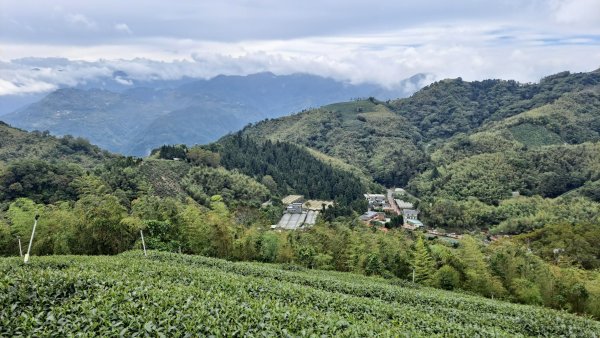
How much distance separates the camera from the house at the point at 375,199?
88.7m

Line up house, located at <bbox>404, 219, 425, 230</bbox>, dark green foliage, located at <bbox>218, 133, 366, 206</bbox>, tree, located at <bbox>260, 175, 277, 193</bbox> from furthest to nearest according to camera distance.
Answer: dark green foliage, located at <bbox>218, 133, 366, 206</bbox>, tree, located at <bbox>260, 175, 277, 193</bbox>, house, located at <bbox>404, 219, 425, 230</bbox>

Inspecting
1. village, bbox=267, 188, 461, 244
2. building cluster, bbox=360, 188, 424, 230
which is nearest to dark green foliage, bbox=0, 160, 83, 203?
village, bbox=267, 188, 461, 244

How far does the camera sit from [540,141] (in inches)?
5079

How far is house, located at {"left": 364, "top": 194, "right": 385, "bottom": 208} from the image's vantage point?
88725mm

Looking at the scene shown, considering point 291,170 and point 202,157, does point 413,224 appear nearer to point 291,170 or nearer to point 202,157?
point 291,170

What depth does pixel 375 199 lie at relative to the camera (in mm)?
91500

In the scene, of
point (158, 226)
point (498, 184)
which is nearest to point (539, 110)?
point (498, 184)

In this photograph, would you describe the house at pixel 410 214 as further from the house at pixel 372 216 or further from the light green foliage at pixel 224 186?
the light green foliage at pixel 224 186

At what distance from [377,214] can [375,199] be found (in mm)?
14515

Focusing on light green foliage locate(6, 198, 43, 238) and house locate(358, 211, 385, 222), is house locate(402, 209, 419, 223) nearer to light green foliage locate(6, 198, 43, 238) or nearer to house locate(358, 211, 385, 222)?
house locate(358, 211, 385, 222)

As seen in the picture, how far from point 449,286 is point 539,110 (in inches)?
5726

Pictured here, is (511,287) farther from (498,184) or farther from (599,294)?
(498,184)

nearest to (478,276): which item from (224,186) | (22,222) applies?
(22,222)

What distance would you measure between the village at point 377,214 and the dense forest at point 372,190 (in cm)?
254
